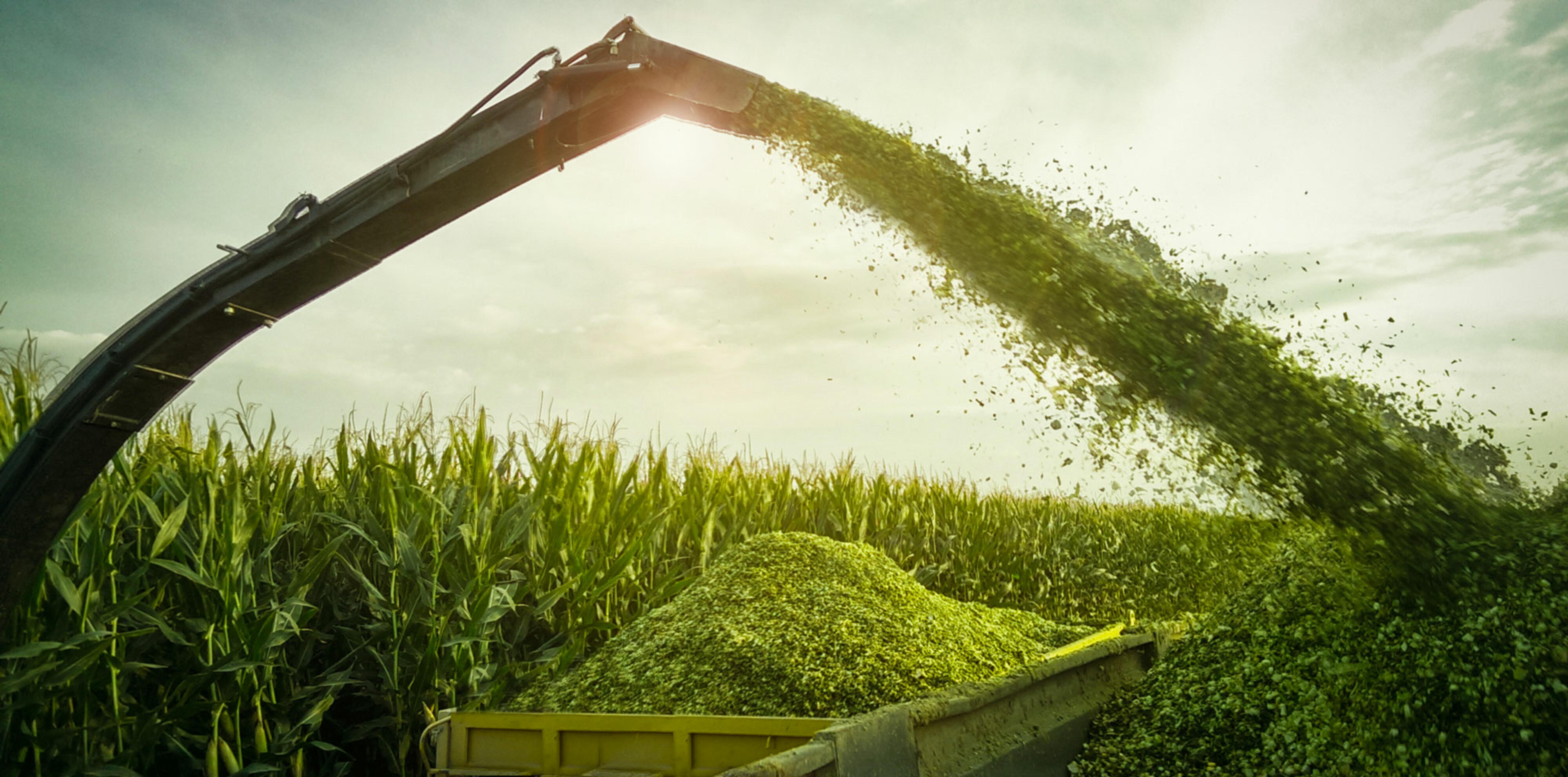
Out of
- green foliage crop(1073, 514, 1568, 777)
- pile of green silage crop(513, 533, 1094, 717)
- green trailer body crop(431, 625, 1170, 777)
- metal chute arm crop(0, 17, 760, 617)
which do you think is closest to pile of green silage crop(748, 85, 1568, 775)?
green foliage crop(1073, 514, 1568, 777)

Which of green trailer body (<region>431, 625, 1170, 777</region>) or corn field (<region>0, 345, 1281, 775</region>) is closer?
green trailer body (<region>431, 625, 1170, 777</region>)

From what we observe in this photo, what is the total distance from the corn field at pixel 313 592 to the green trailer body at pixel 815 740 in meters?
0.98

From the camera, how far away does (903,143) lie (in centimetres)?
452

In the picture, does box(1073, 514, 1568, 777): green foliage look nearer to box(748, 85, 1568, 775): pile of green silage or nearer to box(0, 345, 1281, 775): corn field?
box(748, 85, 1568, 775): pile of green silage

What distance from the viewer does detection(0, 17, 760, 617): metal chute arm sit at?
3463 millimetres

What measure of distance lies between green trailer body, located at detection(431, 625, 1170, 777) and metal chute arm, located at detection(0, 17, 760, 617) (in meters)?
1.70

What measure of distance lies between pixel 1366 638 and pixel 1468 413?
6.99ft

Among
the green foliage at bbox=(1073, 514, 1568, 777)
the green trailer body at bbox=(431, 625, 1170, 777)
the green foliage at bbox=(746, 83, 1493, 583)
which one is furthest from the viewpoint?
the green foliage at bbox=(746, 83, 1493, 583)

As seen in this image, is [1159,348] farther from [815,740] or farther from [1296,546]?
[815,740]

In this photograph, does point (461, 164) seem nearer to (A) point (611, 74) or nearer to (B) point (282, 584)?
(A) point (611, 74)

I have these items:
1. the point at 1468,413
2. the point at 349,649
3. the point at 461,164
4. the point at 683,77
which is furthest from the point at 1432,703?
the point at 349,649

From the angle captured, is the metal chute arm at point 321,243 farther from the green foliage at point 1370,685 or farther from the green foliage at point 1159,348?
the green foliage at point 1370,685

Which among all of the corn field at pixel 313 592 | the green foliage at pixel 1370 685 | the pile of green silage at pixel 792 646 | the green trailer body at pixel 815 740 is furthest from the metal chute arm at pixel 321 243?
the green foliage at pixel 1370 685

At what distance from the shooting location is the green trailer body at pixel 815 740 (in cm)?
256
